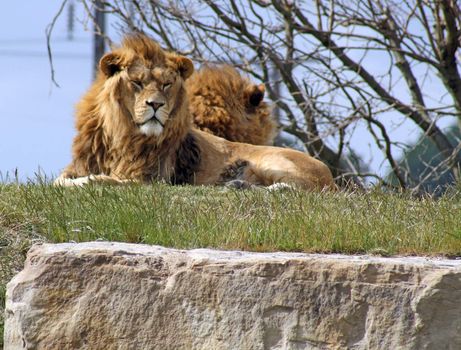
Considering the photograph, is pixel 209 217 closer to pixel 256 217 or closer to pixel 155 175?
pixel 256 217

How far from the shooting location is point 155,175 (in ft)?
31.0

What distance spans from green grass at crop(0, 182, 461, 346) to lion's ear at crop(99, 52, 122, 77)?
241 cm

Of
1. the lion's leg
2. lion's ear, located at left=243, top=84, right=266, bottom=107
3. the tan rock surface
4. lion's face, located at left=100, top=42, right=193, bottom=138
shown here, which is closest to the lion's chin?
lion's face, located at left=100, top=42, right=193, bottom=138

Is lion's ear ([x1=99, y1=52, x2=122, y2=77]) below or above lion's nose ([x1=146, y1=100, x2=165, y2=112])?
above

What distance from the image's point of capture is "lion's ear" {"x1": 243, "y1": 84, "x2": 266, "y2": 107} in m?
11.1

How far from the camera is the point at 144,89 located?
30.3 ft

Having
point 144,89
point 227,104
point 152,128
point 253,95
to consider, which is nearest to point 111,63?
point 144,89

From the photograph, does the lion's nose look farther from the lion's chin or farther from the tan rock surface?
the tan rock surface

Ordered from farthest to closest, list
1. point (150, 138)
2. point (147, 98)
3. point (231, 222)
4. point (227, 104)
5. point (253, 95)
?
point (253, 95), point (227, 104), point (150, 138), point (147, 98), point (231, 222)

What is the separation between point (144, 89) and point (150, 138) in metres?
0.44

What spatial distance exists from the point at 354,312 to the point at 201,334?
789mm

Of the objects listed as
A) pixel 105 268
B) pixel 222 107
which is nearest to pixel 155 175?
pixel 222 107

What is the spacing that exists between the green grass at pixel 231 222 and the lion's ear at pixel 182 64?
260 cm

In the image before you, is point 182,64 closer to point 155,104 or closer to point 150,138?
point 155,104
